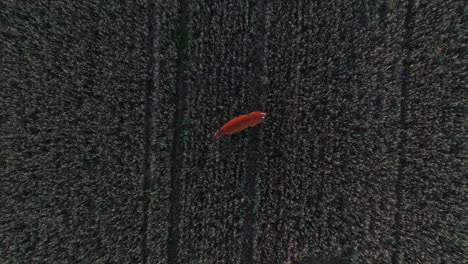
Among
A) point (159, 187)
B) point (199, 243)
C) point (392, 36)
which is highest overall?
point (392, 36)

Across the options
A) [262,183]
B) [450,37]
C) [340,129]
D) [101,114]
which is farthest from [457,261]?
[101,114]

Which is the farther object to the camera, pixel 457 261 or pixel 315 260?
pixel 315 260

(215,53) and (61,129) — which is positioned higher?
(215,53)

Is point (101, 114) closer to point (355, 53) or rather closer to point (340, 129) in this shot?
point (340, 129)

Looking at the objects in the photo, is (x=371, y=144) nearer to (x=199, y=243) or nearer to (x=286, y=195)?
(x=286, y=195)

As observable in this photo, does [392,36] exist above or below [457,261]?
above

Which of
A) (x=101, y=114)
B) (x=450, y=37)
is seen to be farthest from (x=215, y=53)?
(x=450, y=37)
